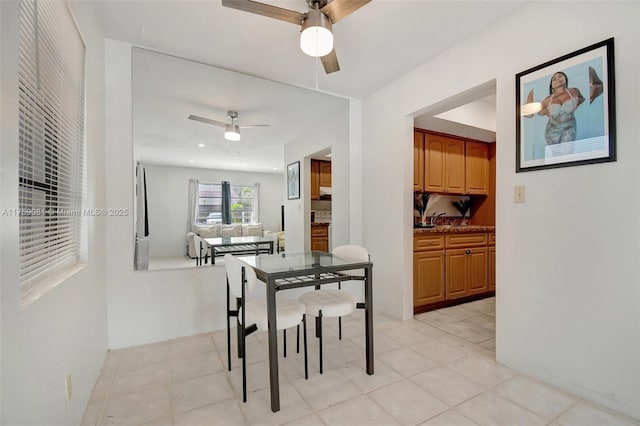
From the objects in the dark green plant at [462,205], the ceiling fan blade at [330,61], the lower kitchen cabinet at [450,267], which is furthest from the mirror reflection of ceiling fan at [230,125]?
the dark green plant at [462,205]

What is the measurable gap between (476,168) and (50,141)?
4.37 m

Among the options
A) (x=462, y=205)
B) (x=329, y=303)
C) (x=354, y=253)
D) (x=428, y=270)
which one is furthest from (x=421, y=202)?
(x=329, y=303)

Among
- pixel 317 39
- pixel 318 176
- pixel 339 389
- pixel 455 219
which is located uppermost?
pixel 317 39

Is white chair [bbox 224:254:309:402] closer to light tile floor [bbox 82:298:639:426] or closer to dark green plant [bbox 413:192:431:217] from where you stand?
light tile floor [bbox 82:298:639:426]

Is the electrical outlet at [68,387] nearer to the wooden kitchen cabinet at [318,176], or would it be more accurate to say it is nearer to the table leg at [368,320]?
the table leg at [368,320]

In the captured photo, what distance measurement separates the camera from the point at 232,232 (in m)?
2.96

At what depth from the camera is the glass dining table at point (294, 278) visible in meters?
1.61

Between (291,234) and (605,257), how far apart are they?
262cm

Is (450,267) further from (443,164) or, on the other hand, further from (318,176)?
(318,176)

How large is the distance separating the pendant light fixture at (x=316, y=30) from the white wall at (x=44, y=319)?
1.28 m

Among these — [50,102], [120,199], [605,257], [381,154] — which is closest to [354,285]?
[381,154]

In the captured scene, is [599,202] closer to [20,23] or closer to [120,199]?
[20,23]

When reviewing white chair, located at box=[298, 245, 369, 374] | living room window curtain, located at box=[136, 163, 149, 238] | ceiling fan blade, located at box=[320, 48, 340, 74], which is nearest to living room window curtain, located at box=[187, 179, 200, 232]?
living room window curtain, located at box=[136, 163, 149, 238]

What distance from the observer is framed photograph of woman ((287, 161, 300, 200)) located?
3.43 m
